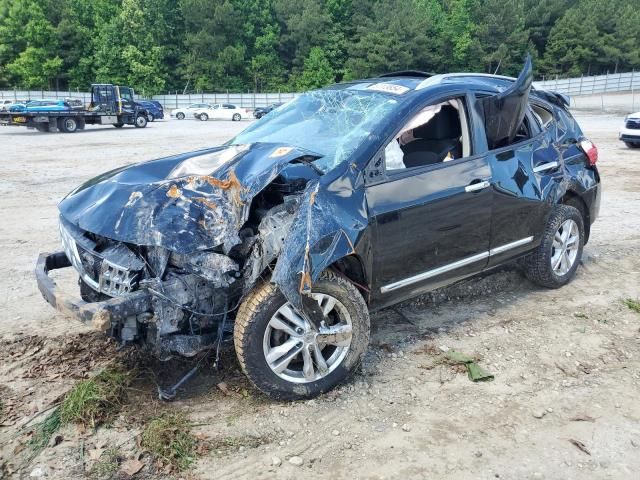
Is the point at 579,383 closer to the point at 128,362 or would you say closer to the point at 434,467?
the point at 434,467

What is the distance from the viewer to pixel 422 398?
3.47 metres

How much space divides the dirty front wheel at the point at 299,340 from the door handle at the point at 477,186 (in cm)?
122

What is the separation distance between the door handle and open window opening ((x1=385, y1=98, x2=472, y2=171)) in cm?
23

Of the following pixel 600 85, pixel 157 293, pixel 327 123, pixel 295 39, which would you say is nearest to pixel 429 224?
pixel 327 123

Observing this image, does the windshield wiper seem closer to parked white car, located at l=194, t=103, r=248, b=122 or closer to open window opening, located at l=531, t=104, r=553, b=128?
open window opening, located at l=531, t=104, r=553, b=128

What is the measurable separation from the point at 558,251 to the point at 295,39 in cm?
7350

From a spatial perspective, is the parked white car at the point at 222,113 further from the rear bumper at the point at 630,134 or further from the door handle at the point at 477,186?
the door handle at the point at 477,186

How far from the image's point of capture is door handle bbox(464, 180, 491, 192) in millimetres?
4023

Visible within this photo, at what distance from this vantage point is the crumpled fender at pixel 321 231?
3.09 metres

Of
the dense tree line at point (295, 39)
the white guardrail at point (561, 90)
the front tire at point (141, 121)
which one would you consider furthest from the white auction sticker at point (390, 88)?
the dense tree line at point (295, 39)

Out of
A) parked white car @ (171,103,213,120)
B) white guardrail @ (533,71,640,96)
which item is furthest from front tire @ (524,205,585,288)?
white guardrail @ (533,71,640,96)

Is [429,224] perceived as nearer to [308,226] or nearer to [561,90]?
[308,226]

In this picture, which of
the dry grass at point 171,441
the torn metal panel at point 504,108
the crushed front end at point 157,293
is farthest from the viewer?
the torn metal panel at point 504,108

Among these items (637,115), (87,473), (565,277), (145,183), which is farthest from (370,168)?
(637,115)
